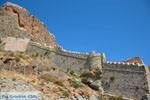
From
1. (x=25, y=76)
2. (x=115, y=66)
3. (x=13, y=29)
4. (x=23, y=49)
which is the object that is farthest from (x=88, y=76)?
(x=13, y=29)

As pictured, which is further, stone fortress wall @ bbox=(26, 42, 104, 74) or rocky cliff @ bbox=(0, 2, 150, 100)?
stone fortress wall @ bbox=(26, 42, 104, 74)

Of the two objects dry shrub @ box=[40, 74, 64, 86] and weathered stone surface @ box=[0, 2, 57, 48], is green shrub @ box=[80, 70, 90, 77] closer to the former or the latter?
dry shrub @ box=[40, 74, 64, 86]

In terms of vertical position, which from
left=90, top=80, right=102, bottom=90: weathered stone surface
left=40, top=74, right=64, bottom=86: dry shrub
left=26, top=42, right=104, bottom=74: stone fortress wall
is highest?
left=26, top=42, right=104, bottom=74: stone fortress wall

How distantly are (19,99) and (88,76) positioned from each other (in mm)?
9501

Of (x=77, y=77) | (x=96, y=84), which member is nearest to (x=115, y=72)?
(x=96, y=84)

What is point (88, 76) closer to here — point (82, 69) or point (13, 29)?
point (82, 69)

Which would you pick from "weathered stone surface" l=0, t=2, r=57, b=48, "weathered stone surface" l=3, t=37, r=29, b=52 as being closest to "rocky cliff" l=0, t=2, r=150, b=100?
"weathered stone surface" l=3, t=37, r=29, b=52

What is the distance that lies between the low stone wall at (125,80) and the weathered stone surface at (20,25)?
572 inches

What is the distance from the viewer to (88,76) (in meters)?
20.1

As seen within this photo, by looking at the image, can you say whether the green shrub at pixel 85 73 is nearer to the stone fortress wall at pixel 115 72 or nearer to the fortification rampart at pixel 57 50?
the stone fortress wall at pixel 115 72

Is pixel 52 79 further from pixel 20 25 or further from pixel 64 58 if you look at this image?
pixel 20 25

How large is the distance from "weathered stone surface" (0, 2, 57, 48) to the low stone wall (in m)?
14.5

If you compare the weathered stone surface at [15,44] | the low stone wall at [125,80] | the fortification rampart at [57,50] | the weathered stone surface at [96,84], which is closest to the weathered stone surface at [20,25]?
the weathered stone surface at [15,44]

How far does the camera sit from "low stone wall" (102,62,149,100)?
17.1 metres
